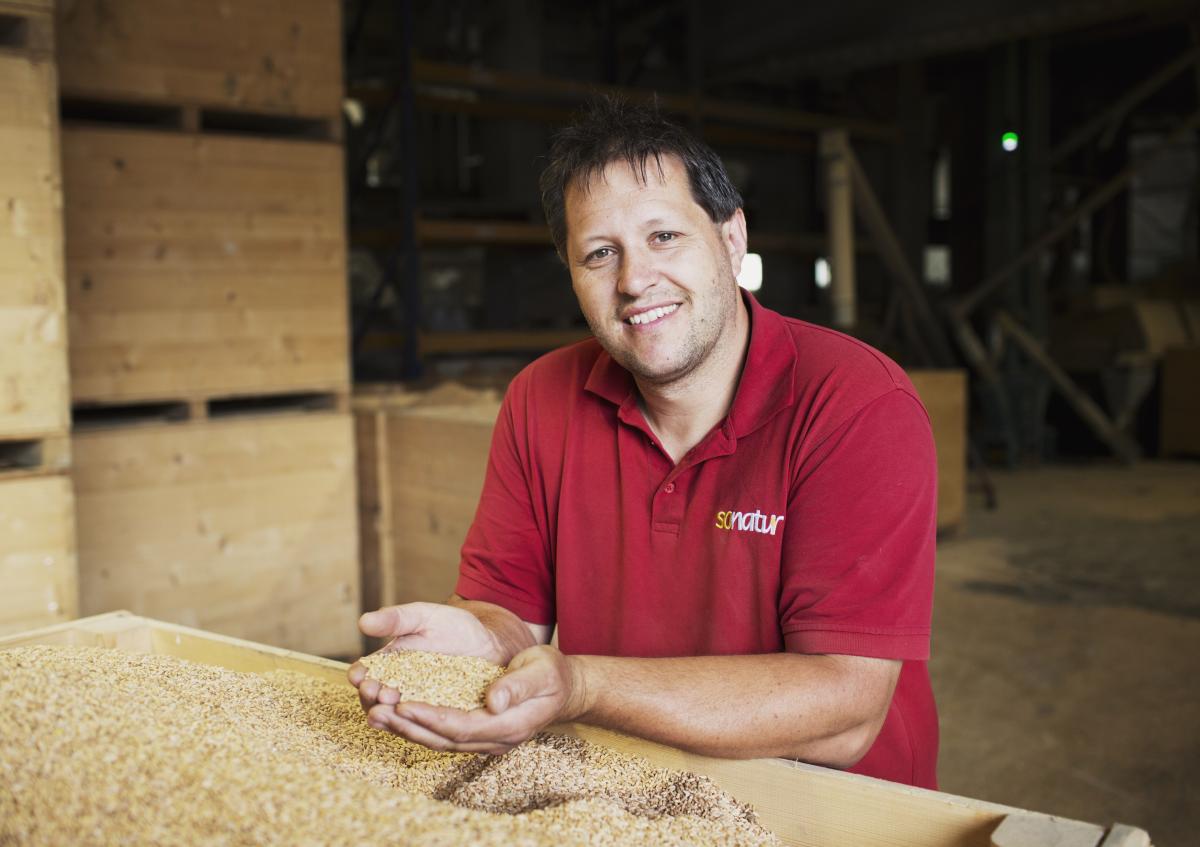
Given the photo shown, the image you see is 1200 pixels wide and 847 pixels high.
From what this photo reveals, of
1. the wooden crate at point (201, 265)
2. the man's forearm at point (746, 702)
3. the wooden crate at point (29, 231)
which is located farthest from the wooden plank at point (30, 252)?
the man's forearm at point (746, 702)

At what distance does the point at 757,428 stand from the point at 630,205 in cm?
42

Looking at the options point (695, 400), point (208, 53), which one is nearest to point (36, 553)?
point (208, 53)

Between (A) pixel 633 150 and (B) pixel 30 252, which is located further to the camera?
(B) pixel 30 252

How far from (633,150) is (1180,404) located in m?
9.26

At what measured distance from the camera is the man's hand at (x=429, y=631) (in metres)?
1.59

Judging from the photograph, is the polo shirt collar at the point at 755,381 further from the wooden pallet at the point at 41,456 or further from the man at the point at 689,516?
the wooden pallet at the point at 41,456

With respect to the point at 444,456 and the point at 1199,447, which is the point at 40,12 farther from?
the point at 1199,447

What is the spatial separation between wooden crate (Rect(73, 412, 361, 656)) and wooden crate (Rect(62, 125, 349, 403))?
6.7 inches

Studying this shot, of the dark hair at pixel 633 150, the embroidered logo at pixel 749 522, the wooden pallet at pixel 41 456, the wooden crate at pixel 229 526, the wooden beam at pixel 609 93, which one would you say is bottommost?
the wooden crate at pixel 229 526

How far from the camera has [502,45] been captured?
7859mm

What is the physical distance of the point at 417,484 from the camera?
4.21 m

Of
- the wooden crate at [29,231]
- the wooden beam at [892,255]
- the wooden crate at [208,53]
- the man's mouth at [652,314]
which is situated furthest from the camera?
the wooden beam at [892,255]

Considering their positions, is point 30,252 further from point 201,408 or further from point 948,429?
point 948,429

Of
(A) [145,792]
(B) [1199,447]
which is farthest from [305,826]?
(B) [1199,447]
